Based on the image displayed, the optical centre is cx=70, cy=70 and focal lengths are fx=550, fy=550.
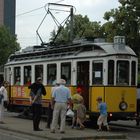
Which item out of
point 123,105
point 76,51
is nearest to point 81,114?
point 123,105

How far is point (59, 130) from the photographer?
1847cm

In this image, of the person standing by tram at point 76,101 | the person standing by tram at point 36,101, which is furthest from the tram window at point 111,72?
the person standing by tram at point 36,101

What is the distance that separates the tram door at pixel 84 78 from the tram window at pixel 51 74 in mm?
1902

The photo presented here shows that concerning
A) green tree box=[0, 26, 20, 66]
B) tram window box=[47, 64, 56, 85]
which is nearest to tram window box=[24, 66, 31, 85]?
tram window box=[47, 64, 56, 85]

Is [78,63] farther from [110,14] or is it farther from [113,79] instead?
[110,14]

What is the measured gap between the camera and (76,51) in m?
22.5

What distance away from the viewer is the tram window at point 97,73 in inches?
822

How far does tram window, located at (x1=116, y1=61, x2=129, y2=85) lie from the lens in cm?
2092

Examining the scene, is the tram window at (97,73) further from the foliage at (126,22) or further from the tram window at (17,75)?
the foliage at (126,22)

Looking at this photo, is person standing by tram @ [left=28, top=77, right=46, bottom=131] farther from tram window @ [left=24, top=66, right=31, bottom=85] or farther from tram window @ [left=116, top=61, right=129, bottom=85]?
tram window @ [left=24, top=66, right=31, bottom=85]

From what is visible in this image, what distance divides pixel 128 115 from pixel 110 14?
66.7 ft

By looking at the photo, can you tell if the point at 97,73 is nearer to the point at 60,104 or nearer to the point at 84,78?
the point at 84,78

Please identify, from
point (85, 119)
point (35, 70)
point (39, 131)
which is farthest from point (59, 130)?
point (35, 70)

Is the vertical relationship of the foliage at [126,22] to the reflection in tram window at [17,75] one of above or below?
above
